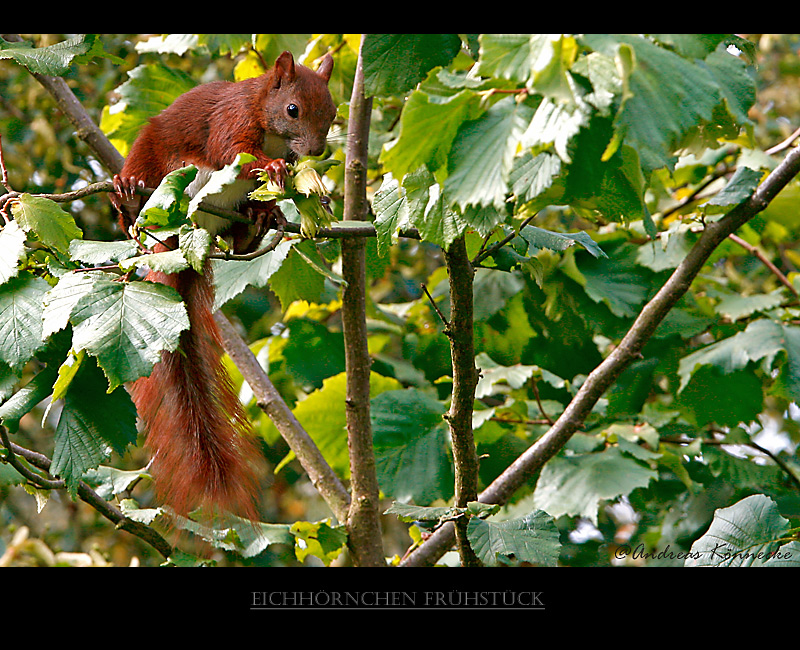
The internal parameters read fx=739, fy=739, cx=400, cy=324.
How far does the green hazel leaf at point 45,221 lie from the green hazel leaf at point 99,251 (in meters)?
0.02

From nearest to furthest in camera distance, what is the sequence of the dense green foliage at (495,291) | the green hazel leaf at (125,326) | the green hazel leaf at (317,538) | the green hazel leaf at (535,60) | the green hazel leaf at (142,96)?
the green hazel leaf at (535,60) → the dense green foliage at (495,291) → the green hazel leaf at (125,326) → the green hazel leaf at (317,538) → the green hazel leaf at (142,96)

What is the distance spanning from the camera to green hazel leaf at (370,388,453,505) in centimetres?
169

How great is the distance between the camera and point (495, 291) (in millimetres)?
1841

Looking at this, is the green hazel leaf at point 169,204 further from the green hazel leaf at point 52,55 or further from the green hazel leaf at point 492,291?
the green hazel leaf at point 492,291

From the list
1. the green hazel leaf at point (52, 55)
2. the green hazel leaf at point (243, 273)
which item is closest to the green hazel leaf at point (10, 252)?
the green hazel leaf at point (52, 55)

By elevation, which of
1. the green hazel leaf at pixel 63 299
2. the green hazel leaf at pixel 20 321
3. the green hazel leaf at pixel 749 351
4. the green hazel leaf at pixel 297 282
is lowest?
the green hazel leaf at pixel 749 351

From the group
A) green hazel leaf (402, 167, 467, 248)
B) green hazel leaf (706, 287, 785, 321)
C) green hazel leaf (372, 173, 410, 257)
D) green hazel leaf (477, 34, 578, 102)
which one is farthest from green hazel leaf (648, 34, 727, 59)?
green hazel leaf (706, 287, 785, 321)

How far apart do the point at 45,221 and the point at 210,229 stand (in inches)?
21.8

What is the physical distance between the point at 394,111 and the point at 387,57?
49.2 inches

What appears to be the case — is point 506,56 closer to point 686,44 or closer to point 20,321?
point 686,44

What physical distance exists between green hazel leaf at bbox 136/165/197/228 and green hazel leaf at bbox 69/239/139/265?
0.13 ft

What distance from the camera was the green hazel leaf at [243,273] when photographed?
130cm

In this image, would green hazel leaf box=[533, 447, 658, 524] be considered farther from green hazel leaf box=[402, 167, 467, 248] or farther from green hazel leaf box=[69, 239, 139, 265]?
green hazel leaf box=[69, 239, 139, 265]

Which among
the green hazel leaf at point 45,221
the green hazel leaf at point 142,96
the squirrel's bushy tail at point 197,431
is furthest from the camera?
the green hazel leaf at point 142,96
